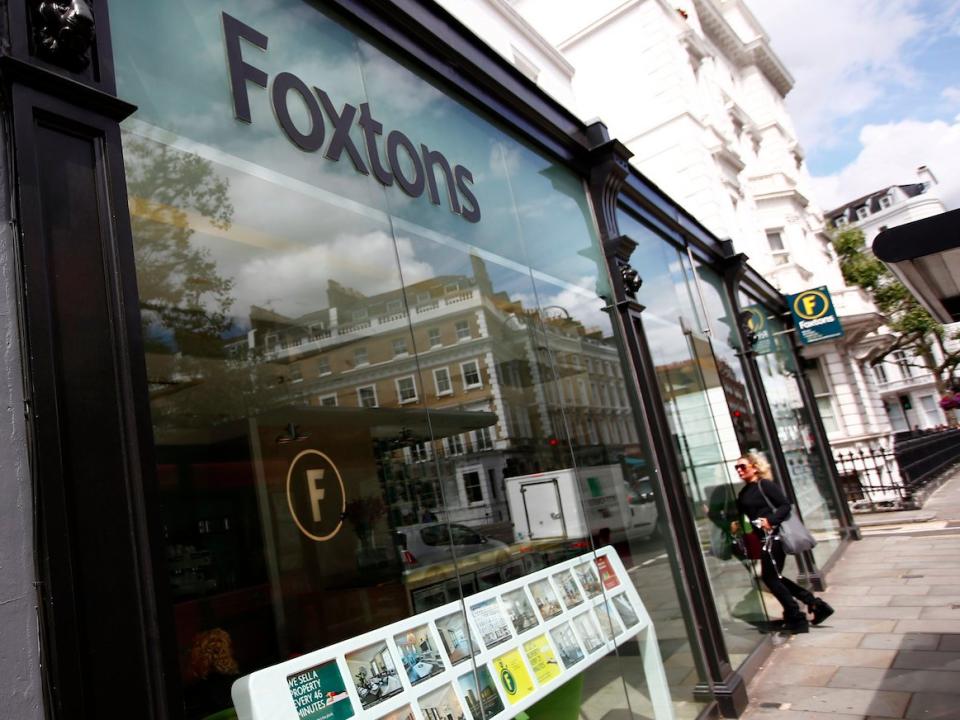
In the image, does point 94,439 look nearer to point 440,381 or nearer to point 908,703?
point 440,381

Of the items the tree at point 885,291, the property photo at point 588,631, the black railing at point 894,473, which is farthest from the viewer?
the tree at point 885,291

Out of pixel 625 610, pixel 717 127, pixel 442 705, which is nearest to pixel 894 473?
pixel 717 127

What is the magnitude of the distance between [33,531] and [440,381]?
6.64ft

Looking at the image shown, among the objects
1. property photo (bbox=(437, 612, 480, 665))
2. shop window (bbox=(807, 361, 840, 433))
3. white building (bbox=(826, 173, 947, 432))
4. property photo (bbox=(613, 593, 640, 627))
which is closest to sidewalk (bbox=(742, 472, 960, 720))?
property photo (bbox=(613, 593, 640, 627))

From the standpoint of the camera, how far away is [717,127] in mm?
20500

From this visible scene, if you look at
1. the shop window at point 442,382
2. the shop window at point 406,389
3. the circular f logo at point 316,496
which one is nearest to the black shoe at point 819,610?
the shop window at point 442,382

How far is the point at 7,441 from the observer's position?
1876 millimetres

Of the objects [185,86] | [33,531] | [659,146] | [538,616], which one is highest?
[659,146]

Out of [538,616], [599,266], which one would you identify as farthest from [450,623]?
[599,266]

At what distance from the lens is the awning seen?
3.22 m

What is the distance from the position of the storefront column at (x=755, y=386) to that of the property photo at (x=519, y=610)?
20.3ft

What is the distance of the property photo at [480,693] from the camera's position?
2.99 metres

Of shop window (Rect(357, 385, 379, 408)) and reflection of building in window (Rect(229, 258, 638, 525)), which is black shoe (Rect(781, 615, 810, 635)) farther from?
shop window (Rect(357, 385, 379, 408))

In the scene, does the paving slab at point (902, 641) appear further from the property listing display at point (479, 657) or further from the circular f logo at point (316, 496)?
the circular f logo at point (316, 496)
